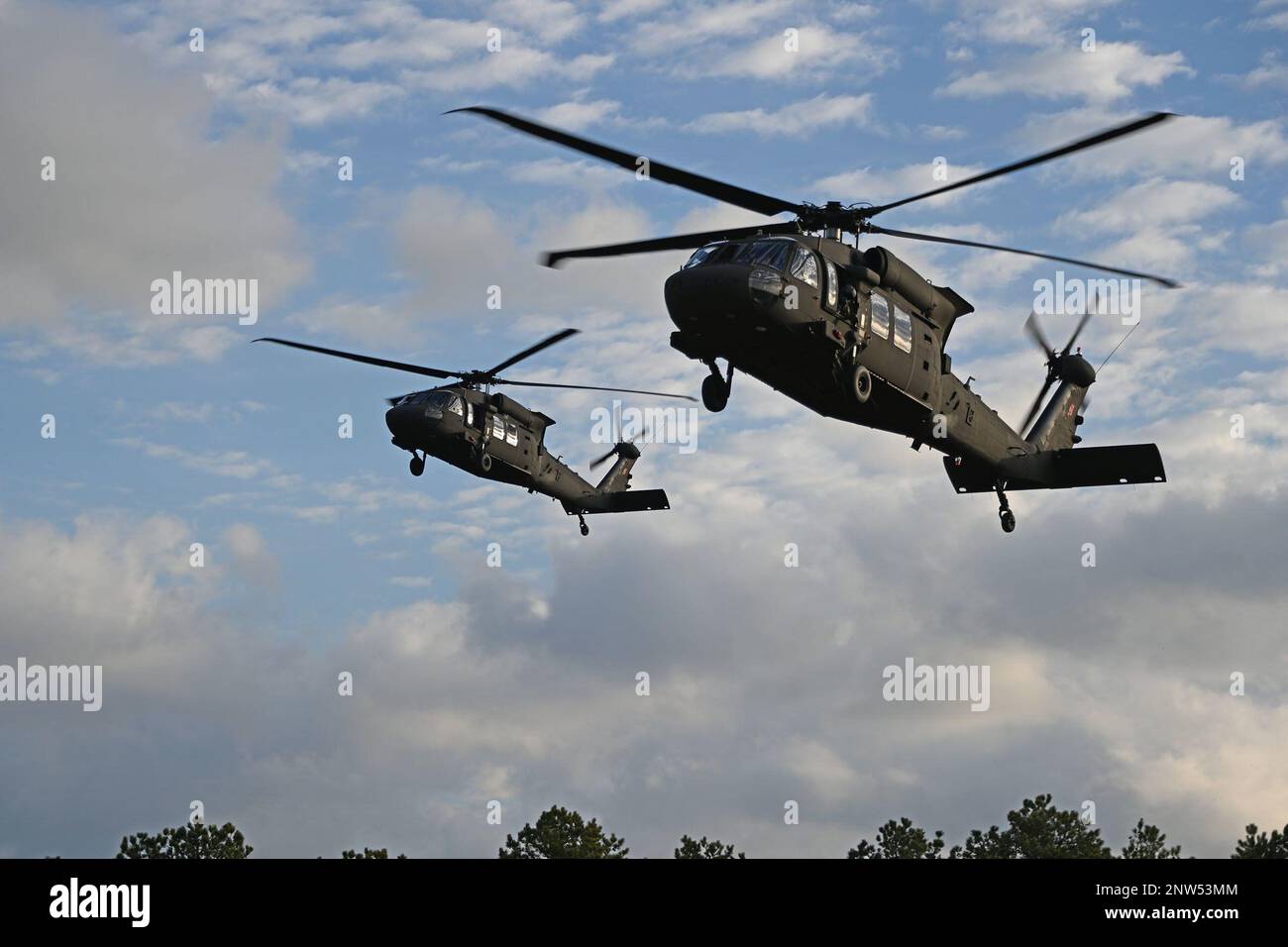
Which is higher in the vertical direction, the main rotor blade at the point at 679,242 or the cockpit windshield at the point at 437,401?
the cockpit windshield at the point at 437,401

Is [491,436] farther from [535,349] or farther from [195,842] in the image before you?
[195,842]

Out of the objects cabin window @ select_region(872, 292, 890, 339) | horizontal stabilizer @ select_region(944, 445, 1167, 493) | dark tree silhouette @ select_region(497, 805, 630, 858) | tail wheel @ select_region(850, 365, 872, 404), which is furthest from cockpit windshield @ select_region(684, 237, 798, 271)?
dark tree silhouette @ select_region(497, 805, 630, 858)

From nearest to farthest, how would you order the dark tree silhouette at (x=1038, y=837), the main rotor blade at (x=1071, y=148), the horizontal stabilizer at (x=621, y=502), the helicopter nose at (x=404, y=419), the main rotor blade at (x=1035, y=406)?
the main rotor blade at (x=1071, y=148) < the main rotor blade at (x=1035, y=406) < the helicopter nose at (x=404, y=419) < the horizontal stabilizer at (x=621, y=502) < the dark tree silhouette at (x=1038, y=837)

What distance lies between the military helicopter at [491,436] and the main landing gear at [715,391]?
16.6 metres

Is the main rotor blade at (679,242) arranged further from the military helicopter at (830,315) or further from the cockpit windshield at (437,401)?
the cockpit windshield at (437,401)

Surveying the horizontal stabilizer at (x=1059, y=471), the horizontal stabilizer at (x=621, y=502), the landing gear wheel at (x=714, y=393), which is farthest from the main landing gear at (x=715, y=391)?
the horizontal stabilizer at (x=621, y=502)

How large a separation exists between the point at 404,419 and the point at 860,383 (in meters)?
22.5

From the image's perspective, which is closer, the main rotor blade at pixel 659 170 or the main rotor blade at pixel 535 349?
the main rotor blade at pixel 659 170

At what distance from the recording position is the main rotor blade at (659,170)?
75.3 feet

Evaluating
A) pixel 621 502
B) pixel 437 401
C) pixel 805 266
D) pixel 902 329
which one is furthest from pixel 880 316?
pixel 621 502

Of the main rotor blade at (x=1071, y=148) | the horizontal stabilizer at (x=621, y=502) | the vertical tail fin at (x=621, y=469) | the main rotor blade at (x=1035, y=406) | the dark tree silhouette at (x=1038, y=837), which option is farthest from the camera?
the dark tree silhouette at (x=1038, y=837)
